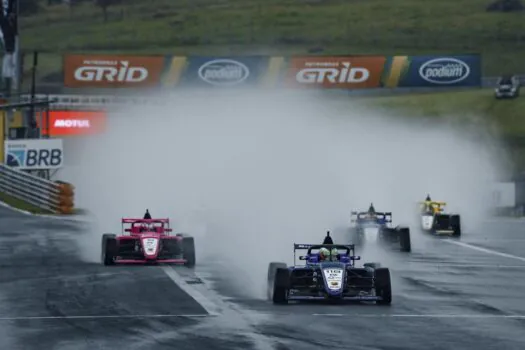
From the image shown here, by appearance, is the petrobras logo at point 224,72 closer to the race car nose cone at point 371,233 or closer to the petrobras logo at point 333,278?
the race car nose cone at point 371,233

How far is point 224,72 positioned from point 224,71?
0.10 meters

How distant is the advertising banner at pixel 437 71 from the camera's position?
4149 inches

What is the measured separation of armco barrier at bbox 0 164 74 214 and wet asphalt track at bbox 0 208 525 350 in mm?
25848

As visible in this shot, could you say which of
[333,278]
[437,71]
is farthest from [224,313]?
[437,71]

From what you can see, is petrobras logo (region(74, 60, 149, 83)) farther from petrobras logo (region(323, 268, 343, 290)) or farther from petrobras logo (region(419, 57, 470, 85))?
petrobras logo (region(323, 268, 343, 290))

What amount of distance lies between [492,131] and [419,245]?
230 ft

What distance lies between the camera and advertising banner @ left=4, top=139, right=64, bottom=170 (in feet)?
226

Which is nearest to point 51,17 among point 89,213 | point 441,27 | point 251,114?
point 441,27

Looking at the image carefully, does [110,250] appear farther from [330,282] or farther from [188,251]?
[330,282]

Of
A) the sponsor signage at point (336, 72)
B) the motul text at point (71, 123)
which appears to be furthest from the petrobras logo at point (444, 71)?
the motul text at point (71, 123)

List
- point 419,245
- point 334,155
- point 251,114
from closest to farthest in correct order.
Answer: point 419,245
point 334,155
point 251,114

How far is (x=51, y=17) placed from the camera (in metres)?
192

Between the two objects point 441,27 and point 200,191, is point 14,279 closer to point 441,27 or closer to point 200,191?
point 200,191

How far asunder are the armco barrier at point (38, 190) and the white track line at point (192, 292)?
97.7 feet
